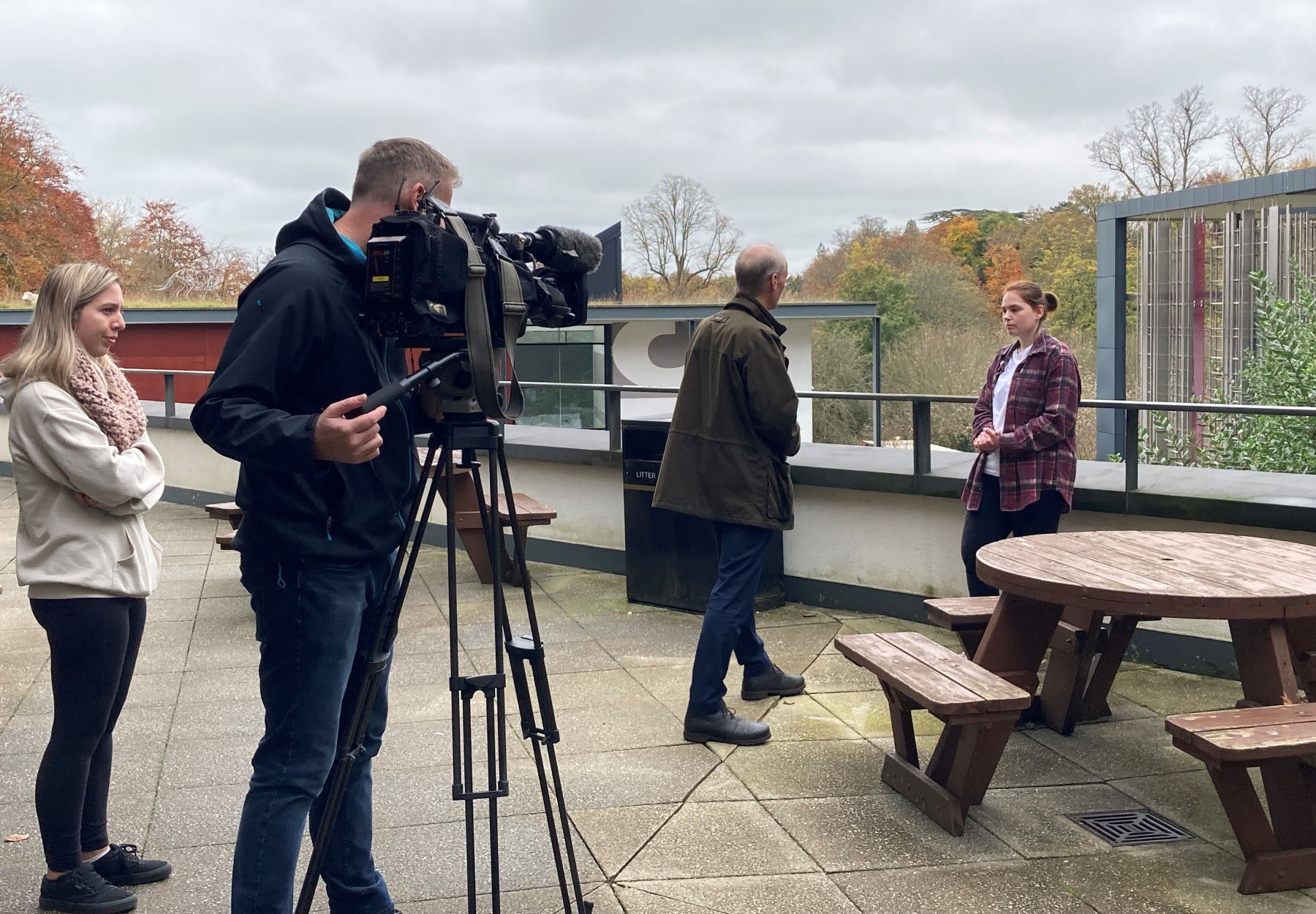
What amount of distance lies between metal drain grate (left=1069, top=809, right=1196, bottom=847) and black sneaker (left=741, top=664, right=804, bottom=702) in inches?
60.6

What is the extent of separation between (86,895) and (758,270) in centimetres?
315

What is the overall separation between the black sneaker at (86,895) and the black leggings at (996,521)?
357 centimetres

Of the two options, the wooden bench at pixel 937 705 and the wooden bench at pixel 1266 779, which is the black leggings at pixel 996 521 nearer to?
the wooden bench at pixel 937 705

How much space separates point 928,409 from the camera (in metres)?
6.67

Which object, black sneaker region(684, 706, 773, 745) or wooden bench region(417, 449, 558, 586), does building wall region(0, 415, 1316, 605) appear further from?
black sneaker region(684, 706, 773, 745)

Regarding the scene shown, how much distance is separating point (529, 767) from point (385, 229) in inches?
98.4

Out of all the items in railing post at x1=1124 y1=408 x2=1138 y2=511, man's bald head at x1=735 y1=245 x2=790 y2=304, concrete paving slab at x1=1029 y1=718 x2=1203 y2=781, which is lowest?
concrete paving slab at x1=1029 y1=718 x2=1203 y2=781

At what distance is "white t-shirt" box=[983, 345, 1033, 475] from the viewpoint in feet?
18.3

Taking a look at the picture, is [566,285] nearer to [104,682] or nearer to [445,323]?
[445,323]

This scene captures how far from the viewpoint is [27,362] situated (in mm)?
3289

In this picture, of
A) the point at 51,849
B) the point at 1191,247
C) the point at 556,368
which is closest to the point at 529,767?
the point at 51,849

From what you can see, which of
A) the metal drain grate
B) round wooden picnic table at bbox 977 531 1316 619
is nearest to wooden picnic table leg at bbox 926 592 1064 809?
round wooden picnic table at bbox 977 531 1316 619

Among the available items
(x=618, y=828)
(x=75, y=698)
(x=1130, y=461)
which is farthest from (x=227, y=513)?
(x=1130, y=461)

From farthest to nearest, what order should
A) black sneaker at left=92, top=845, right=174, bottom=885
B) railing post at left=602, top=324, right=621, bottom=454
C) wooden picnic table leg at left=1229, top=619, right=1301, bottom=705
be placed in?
Answer: railing post at left=602, top=324, right=621, bottom=454 < wooden picnic table leg at left=1229, top=619, right=1301, bottom=705 < black sneaker at left=92, top=845, right=174, bottom=885
